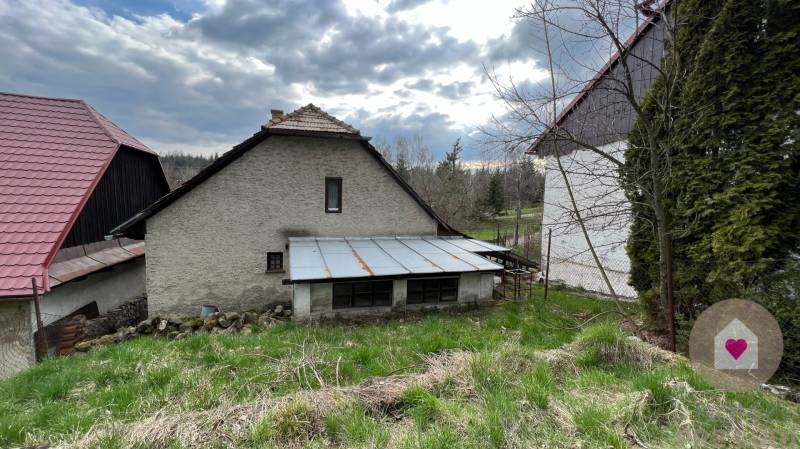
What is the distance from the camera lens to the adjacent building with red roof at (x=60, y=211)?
7.35 metres

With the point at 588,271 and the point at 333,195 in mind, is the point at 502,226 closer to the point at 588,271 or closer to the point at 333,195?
the point at 588,271

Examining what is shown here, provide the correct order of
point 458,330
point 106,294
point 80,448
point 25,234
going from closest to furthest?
point 80,448 < point 458,330 < point 25,234 < point 106,294

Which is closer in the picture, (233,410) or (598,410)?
(598,410)

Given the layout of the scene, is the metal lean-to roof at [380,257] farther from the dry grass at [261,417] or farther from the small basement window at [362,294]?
the dry grass at [261,417]

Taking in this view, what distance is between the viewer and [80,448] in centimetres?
267

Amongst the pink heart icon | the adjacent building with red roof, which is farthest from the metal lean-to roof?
the adjacent building with red roof

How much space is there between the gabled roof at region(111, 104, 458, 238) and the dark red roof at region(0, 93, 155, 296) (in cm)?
153

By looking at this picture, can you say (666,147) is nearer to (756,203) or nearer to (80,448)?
(756,203)

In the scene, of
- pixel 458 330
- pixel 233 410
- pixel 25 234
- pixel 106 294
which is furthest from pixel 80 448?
pixel 106 294

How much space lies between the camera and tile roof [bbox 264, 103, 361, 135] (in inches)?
415

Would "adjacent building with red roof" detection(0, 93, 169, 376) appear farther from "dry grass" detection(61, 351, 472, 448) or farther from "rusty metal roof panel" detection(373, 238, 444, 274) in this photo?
"rusty metal roof panel" detection(373, 238, 444, 274)

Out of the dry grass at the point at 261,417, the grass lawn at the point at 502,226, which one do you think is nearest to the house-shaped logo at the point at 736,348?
the dry grass at the point at 261,417

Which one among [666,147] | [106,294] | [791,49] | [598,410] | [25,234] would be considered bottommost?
[106,294]

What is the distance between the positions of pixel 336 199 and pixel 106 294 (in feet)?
27.5
